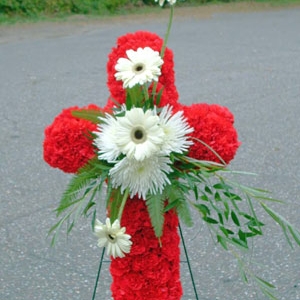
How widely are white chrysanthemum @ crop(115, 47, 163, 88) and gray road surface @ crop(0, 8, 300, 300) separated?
168 cm

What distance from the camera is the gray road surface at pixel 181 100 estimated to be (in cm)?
406

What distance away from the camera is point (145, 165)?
86.7 inches

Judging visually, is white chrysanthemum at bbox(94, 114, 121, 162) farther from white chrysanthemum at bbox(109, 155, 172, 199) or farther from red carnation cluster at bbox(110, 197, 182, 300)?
red carnation cluster at bbox(110, 197, 182, 300)

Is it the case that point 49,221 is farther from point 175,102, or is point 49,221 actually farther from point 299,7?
point 299,7

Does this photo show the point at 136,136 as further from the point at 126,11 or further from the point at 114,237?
the point at 126,11

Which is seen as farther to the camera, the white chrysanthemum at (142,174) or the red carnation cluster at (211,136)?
the red carnation cluster at (211,136)

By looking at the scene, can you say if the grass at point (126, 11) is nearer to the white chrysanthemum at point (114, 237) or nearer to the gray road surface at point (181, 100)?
the gray road surface at point (181, 100)

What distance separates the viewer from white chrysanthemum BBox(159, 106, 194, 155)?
2193 millimetres

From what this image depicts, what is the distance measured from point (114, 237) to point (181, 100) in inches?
198

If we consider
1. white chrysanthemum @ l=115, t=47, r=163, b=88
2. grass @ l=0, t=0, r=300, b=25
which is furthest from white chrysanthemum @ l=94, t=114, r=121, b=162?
grass @ l=0, t=0, r=300, b=25

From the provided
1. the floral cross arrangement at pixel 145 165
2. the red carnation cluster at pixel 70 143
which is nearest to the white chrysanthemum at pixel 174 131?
the floral cross arrangement at pixel 145 165

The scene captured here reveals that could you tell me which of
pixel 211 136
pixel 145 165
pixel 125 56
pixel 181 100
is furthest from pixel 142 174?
pixel 181 100

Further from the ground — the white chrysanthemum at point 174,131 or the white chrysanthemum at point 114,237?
the white chrysanthemum at point 174,131

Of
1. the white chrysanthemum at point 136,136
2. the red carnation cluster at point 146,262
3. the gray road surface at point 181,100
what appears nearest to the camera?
the white chrysanthemum at point 136,136
